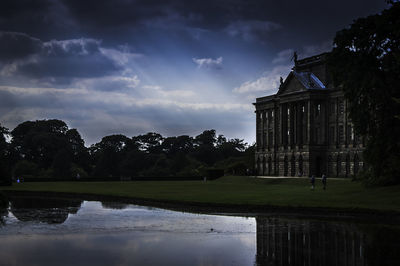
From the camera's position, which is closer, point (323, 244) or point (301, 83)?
point (323, 244)

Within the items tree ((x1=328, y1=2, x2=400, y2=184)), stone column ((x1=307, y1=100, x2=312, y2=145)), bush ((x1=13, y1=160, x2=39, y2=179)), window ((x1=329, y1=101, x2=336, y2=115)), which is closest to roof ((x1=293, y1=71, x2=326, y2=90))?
stone column ((x1=307, y1=100, x2=312, y2=145))

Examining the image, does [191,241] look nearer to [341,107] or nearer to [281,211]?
[281,211]

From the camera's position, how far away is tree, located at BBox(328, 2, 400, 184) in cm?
4756

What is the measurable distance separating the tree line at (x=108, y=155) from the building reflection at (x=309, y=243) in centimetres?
8094

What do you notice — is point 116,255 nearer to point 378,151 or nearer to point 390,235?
point 390,235

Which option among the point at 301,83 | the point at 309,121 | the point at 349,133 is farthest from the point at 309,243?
the point at 301,83

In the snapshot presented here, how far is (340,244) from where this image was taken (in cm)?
2366

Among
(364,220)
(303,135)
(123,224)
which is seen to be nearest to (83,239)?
(123,224)

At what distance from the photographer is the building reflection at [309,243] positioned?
795 inches

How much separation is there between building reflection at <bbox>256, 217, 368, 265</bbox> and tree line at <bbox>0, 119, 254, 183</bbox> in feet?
266

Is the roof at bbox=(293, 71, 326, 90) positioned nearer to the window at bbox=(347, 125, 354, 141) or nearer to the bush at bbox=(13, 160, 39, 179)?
the window at bbox=(347, 125, 354, 141)

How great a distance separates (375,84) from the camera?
47500mm

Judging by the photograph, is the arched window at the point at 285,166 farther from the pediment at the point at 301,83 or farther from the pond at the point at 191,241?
the pond at the point at 191,241

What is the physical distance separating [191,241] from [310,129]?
7650 centimetres
